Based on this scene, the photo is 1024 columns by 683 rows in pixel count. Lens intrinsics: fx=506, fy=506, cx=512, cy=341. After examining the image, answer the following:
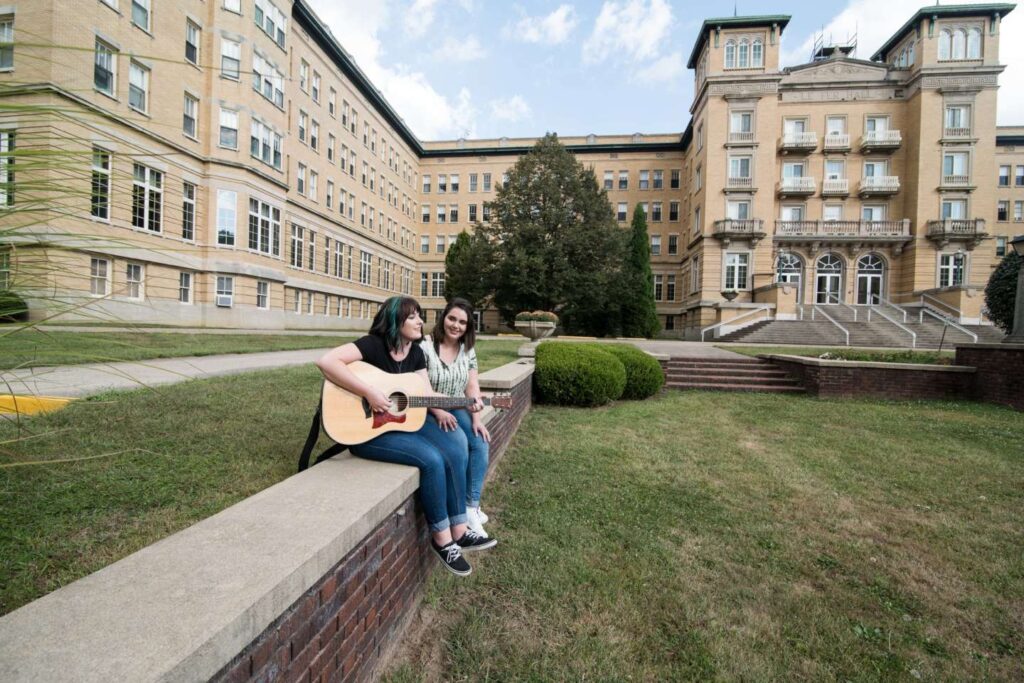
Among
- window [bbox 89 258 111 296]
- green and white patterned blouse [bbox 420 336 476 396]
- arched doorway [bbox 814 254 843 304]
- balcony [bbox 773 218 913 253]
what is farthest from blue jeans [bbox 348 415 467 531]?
arched doorway [bbox 814 254 843 304]

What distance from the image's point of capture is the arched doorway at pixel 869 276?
32812mm

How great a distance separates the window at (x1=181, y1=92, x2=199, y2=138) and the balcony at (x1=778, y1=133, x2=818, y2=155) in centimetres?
3383

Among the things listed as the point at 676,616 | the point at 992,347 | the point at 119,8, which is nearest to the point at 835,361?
the point at 992,347

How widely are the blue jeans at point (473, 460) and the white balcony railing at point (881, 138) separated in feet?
130

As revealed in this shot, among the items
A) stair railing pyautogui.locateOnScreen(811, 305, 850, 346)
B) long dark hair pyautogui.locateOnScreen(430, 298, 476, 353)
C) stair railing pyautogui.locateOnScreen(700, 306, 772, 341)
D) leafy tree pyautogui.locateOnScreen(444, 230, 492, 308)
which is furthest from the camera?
leafy tree pyautogui.locateOnScreen(444, 230, 492, 308)

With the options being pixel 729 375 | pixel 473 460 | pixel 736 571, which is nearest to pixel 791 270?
pixel 729 375

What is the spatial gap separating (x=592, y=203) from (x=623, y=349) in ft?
74.1

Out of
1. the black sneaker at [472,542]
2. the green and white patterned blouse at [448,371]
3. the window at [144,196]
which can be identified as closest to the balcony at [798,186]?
the green and white patterned blouse at [448,371]

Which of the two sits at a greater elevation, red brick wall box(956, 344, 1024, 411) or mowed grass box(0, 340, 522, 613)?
red brick wall box(956, 344, 1024, 411)

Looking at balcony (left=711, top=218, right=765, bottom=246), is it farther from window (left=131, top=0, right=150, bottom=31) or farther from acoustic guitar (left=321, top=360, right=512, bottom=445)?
acoustic guitar (left=321, top=360, right=512, bottom=445)

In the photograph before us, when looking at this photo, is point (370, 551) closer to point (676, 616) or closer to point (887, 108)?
point (676, 616)

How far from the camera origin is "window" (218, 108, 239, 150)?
74.7 feet

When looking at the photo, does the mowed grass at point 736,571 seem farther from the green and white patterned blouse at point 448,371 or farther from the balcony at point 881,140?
the balcony at point 881,140

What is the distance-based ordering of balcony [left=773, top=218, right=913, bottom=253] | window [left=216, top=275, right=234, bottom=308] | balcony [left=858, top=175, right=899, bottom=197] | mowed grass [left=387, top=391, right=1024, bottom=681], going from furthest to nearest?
balcony [left=858, top=175, right=899, bottom=197], balcony [left=773, top=218, right=913, bottom=253], window [left=216, top=275, right=234, bottom=308], mowed grass [left=387, top=391, right=1024, bottom=681]
